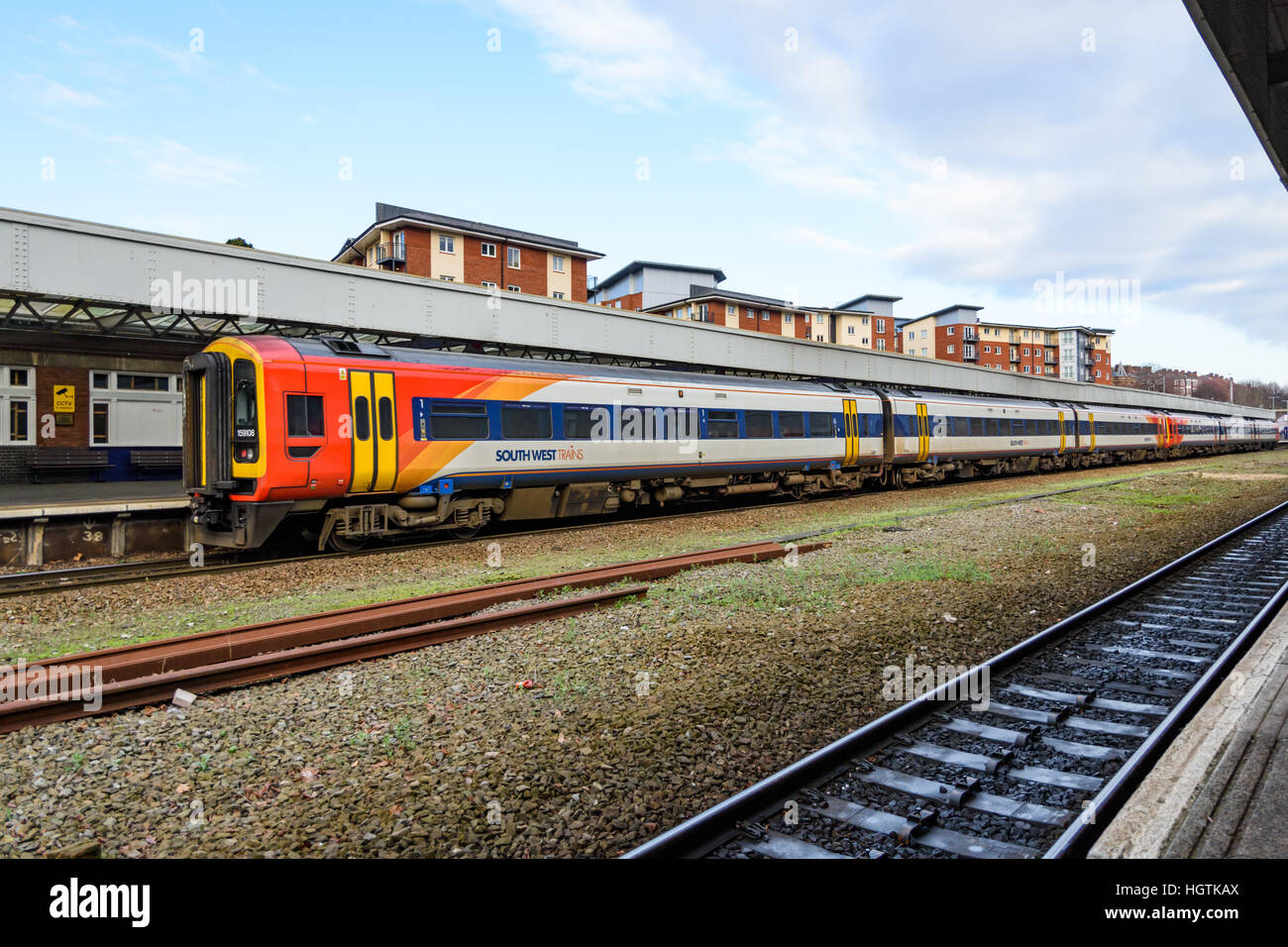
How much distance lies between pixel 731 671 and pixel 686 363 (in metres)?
20.9

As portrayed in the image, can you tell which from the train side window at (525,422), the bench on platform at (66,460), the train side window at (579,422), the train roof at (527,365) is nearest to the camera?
the train roof at (527,365)

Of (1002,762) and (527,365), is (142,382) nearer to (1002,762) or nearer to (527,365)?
(527,365)

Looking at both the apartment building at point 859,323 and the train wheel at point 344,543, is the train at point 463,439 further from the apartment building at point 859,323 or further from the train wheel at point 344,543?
the apartment building at point 859,323

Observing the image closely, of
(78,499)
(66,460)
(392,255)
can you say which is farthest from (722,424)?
(392,255)

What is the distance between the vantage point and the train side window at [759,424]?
63.8 feet

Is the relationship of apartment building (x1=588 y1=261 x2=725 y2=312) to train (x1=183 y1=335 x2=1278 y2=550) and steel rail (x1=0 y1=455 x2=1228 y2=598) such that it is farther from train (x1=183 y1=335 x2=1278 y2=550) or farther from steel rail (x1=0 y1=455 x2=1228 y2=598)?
steel rail (x1=0 y1=455 x2=1228 y2=598)

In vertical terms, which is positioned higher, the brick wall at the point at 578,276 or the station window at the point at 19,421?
the brick wall at the point at 578,276

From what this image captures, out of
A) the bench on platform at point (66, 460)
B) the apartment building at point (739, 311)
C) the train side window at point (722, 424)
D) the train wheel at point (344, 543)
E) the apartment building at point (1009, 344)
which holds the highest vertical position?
the apartment building at point (1009, 344)

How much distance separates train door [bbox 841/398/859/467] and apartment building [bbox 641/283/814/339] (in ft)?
113

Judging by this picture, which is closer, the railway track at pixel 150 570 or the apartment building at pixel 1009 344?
the railway track at pixel 150 570

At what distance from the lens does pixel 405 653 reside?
6.97m

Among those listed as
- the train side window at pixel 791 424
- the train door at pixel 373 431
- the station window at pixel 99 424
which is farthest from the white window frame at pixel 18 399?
the train side window at pixel 791 424

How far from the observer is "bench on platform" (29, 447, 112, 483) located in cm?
2247

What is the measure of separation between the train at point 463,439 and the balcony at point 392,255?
86.7ft
